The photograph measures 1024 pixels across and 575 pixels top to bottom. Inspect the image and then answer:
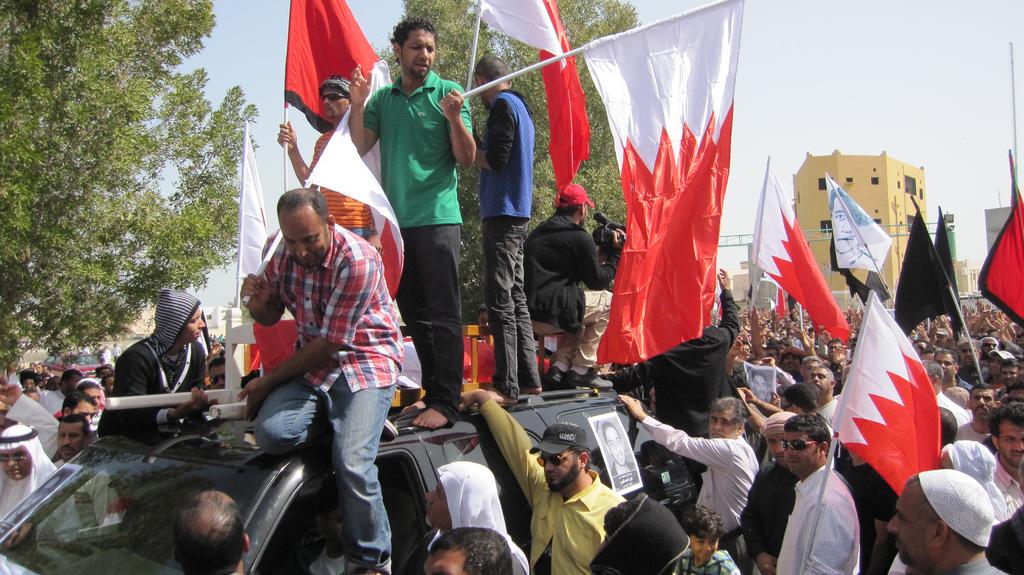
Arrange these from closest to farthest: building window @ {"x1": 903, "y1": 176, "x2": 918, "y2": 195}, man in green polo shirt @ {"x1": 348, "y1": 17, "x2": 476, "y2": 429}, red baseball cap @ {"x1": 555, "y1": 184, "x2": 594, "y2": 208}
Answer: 1. man in green polo shirt @ {"x1": 348, "y1": 17, "x2": 476, "y2": 429}
2. red baseball cap @ {"x1": 555, "y1": 184, "x2": 594, "y2": 208}
3. building window @ {"x1": 903, "y1": 176, "x2": 918, "y2": 195}

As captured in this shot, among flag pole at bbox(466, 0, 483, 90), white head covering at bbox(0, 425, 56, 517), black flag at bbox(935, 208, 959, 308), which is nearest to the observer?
white head covering at bbox(0, 425, 56, 517)

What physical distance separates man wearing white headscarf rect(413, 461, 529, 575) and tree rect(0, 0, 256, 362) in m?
7.99

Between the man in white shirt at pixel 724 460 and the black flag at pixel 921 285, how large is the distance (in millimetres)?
4223

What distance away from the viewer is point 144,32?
1310 cm

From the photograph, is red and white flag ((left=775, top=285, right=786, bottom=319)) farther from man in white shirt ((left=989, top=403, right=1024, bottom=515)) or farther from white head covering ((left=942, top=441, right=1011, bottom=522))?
white head covering ((left=942, top=441, right=1011, bottom=522))

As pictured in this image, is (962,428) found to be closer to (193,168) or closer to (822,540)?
(822,540)

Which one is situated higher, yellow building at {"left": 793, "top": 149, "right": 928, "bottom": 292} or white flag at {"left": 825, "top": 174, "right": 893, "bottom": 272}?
yellow building at {"left": 793, "top": 149, "right": 928, "bottom": 292}

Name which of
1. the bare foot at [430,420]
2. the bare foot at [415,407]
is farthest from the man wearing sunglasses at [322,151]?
the bare foot at [430,420]

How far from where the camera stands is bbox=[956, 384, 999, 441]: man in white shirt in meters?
6.68

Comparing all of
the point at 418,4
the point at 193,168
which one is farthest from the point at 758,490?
the point at 418,4

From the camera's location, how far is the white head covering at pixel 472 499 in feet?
12.3

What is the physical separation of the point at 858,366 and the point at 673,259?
184cm

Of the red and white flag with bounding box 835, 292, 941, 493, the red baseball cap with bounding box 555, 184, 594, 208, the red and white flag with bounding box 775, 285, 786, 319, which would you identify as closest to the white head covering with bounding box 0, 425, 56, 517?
the red baseball cap with bounding box 555, 184, 594, 208

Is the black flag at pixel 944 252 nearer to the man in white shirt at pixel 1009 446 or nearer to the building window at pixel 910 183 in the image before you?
the man in white shirt at pixel 1009 446
